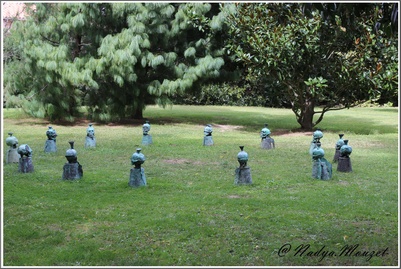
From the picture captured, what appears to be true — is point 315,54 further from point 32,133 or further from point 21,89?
point 21,89

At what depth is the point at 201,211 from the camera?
615cm

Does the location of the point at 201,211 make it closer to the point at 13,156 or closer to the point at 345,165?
the point at 345,165

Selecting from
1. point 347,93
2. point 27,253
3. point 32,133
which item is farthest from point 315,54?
point 27,253

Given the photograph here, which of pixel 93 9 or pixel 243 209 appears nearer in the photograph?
pixel 243 209

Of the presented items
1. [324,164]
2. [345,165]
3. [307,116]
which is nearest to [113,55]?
[307,116]

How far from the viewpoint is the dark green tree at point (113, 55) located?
15758mm

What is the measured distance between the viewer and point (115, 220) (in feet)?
19.1

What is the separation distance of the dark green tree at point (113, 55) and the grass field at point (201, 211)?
5117 mm

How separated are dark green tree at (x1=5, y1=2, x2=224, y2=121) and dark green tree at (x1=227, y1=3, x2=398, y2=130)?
6.76 ft

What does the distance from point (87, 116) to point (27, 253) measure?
535 inches

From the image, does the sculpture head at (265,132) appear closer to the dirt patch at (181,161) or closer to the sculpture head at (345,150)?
the dirt patch at (181,161)

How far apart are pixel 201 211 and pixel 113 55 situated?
10.4m

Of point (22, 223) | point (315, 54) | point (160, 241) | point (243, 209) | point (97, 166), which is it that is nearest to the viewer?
point (160, 241)

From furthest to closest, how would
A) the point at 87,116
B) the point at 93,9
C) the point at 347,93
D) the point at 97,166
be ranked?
the point at 87,116 → the point at 93,9 → the point at 347,93 → the point at 97,166
